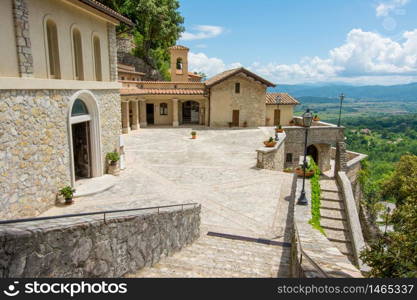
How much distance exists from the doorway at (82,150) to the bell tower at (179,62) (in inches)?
1029

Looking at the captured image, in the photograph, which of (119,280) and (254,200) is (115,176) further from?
(119,280)

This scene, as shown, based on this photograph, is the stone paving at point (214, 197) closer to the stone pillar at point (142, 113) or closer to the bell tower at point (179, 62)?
the stone pillar at point (142, 113)

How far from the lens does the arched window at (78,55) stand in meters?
11.1

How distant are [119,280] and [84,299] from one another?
18.6 inches

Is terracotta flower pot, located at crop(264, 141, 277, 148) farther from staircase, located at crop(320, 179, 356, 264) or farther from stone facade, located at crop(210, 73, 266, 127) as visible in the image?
stone facade, located at crop(210, 73, 266, 127)

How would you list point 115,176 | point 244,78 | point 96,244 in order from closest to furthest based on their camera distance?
point 96,244 < point 115,176 < point 244,78

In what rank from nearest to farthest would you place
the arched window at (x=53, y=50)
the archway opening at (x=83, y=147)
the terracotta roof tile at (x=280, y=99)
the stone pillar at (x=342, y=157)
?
the arched window at (x=53, y=50)
the archway opening at (x=83, y=147)
the stone pillar at (x=342, y=157)
the terracotta roof tile at (x=280, y=99)

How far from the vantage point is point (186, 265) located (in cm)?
708

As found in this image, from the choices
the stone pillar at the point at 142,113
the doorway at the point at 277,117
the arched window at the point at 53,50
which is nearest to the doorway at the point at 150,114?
the stone pillar at the point at 142,113

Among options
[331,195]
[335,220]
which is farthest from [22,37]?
[331,195]

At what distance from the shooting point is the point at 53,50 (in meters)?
10.0

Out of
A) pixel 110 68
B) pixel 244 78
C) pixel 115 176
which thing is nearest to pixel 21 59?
pixel 110 68

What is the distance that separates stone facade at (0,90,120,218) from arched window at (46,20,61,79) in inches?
29.6

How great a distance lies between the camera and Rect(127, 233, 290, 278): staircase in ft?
21.4
